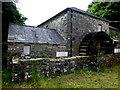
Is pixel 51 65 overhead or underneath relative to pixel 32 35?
underneath

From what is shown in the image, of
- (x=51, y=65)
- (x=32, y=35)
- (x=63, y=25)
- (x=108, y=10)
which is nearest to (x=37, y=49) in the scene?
(x=32, y=35)

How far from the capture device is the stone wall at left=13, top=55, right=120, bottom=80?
471 cm

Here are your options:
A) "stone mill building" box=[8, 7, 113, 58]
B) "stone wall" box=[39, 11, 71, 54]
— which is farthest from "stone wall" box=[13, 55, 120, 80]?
"stone wall" box=[39, 11, 71, 54]

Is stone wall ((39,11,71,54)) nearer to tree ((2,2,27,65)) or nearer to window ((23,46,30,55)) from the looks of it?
window ((23,46,30,55))

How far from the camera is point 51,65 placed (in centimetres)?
559

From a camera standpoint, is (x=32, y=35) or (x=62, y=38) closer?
(x=32, y=35)

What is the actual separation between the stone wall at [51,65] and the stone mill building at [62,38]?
1.70 m

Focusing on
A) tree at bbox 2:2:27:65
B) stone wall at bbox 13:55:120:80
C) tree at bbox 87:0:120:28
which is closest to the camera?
stone wall at bbox 13:55:120:80

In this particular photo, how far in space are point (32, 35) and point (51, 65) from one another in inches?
166

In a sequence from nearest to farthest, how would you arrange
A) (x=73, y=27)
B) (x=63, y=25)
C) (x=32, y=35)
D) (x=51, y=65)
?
(x=51, y=65) → (x=32, y=35) → (x=73, y=27) → (x=63, y=25)

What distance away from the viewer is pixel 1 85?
4.35 metres

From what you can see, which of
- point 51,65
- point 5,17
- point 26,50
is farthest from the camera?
point 5,17

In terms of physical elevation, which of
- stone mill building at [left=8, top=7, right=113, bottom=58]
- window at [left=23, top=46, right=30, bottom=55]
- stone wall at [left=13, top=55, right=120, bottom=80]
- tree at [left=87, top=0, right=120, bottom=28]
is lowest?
stone wall at [left=13, top=55, right=120, bottom=80]

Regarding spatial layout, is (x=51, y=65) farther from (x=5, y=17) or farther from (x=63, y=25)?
(x=5, y=17)
